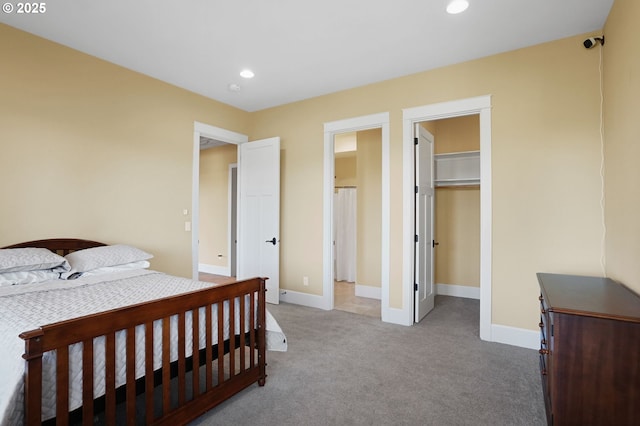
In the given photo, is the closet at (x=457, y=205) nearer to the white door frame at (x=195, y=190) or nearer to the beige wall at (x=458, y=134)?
the beige wall at (x=458, y=134)

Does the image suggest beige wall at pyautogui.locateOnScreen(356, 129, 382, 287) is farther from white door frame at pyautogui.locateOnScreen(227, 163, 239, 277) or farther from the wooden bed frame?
the wooden bed frame

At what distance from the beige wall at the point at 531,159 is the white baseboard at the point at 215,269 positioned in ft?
13.3

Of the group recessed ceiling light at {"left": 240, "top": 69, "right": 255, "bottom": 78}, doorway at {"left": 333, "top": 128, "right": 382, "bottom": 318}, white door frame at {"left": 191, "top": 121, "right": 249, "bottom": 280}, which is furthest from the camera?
doorway at {"left": 333, "top": 128, "right": 382, "bottom": 318}

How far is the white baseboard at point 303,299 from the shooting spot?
4203mm

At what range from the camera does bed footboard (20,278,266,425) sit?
128 centimetres

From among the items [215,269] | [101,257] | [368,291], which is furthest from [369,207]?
[215,269]

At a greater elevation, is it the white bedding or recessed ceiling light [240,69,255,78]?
recessed ceiling light [240,69,255,78]

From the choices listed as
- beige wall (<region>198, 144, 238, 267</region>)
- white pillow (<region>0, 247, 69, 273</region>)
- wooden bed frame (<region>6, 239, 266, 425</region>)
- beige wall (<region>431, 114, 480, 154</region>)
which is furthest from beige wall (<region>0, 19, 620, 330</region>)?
beige wall (<region>198, 144, 238, 267</region>)

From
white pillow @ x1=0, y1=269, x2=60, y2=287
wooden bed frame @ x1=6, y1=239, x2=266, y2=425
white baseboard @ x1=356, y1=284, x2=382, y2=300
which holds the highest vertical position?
white pillow @ x1=0, y1=269, x2=60, y2=287

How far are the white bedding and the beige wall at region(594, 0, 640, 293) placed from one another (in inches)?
93.5

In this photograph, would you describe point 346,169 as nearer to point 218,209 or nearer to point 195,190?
point 218,209

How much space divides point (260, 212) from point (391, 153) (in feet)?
6.52

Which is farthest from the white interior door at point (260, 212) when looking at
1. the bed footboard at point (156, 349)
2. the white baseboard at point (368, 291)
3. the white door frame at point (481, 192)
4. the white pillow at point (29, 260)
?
the white pillow at point (29, 260)

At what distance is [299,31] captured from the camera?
272cm
